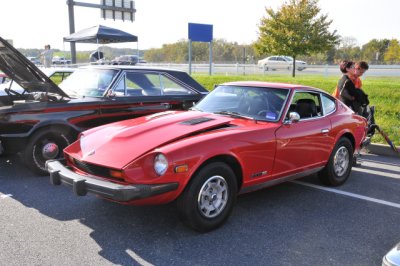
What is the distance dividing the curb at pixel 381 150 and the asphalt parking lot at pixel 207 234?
2.53m

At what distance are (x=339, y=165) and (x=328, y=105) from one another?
877 mm

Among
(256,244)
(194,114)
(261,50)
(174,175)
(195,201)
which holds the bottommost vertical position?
(256,244)

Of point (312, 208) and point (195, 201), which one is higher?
point (195, 201)

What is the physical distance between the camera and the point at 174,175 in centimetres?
354

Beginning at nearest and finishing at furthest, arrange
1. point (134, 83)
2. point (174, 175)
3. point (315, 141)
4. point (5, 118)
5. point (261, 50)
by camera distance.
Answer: point (174, 175) < point (315, 141) < point (5, 118) < point (134, 83) < point (261, 50)

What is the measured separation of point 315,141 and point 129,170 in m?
2.58

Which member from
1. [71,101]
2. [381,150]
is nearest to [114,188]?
[71,101]

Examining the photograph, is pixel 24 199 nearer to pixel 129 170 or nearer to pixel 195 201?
pixel 129 170

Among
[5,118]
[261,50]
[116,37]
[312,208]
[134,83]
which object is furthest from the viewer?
[261,50]

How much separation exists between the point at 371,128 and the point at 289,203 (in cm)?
326

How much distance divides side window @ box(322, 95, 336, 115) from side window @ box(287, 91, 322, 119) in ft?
0.28

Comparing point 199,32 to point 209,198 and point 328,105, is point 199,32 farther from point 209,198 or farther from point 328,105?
point 209,198

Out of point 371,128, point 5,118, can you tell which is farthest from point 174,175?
point 371,128

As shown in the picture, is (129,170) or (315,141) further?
(315,141)
